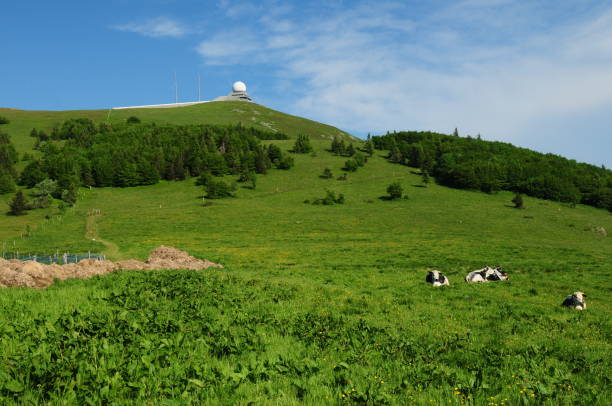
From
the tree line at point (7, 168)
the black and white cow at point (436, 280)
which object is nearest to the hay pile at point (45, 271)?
the black and white cow at point (436, 280)

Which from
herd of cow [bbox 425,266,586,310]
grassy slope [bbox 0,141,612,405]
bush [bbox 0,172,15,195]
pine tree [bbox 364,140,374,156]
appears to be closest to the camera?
grassy slope [bbox 0,141,612,405]

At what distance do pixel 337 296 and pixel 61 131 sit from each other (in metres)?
229

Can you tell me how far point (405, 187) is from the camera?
415ft

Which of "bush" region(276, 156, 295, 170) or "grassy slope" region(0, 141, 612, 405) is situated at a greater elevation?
"bush" region(276, 156, 295, 170)

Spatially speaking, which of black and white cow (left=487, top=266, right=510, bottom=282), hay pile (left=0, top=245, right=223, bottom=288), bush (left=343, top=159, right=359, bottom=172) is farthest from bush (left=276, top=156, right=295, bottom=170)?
black and white cow (left=487, top=266, right=510, bottom=282)

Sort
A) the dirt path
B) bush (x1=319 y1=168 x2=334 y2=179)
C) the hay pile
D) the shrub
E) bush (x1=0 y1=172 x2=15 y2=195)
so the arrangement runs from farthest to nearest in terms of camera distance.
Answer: the shrub < bush (x1=319 y1=168 x2=334 y2=179) < bush (x1=0 y1=172 x2=15 y2=195) < the dirt path < the hay pile

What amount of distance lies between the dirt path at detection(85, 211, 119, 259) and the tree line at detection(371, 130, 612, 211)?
116 m

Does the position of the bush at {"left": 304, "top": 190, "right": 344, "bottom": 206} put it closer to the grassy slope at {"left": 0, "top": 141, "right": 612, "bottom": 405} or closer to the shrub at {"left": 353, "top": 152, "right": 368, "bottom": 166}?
the shrub at {"left": 353, "top": 152, "right": 368, "bottom": 166}

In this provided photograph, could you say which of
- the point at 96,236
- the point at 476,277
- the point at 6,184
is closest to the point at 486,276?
the point at 476,277

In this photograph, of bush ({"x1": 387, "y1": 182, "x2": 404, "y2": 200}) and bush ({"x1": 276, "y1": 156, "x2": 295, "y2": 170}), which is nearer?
bush ({"x1": 387, "y1": 182, "x2": 404, "y2": 200})

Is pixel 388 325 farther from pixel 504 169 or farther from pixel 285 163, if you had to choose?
pixel 504 169

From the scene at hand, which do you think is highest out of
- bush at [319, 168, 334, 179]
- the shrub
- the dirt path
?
the shrub

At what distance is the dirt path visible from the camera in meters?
47.3

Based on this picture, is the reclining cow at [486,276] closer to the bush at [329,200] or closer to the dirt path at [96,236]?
the dirt path at [96,236]
